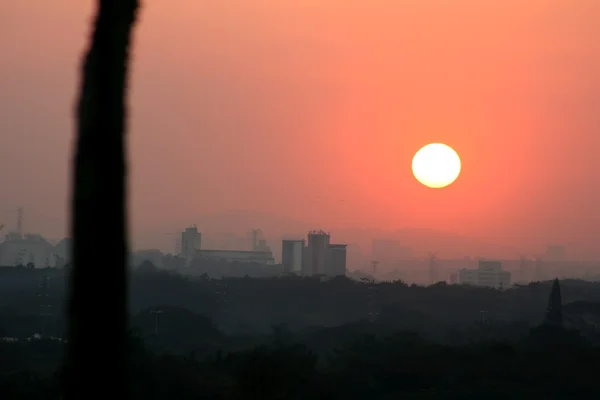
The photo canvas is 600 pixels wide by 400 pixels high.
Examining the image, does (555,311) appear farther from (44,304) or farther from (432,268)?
(432,268)

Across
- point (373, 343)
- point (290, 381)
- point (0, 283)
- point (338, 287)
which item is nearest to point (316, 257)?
point (338, 287)

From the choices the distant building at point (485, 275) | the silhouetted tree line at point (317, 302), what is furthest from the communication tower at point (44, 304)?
the distant building at point (485, 275)

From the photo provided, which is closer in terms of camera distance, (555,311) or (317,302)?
(555,311)

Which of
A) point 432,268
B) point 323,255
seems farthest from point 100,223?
point 432,268

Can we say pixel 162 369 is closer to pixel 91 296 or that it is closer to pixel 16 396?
pixel 16 396

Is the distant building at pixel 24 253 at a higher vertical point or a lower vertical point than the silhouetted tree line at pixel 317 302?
higher

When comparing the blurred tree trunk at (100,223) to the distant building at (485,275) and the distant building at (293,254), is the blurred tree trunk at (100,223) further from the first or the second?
the distant building at (485,275)
